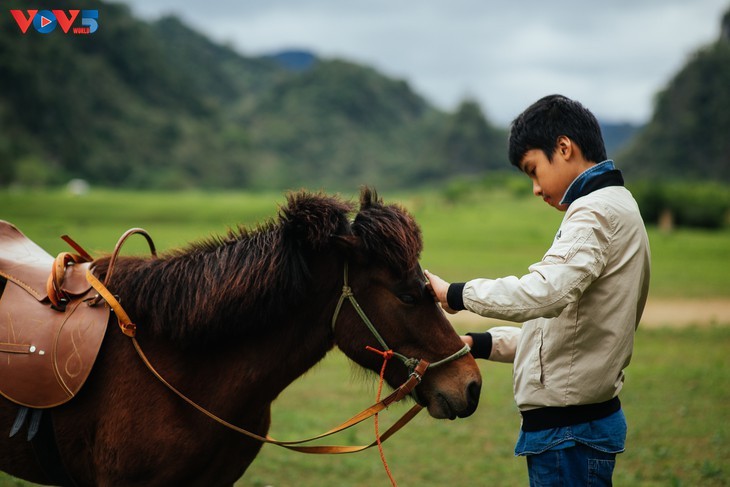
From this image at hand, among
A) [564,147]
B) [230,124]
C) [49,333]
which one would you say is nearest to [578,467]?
[564,147]

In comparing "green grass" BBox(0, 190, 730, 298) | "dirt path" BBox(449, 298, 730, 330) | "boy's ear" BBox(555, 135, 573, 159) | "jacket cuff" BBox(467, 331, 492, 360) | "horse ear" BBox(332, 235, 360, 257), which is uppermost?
"boy's ear" BBox(555, 135, 573, 159)

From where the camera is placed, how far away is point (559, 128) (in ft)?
8.10

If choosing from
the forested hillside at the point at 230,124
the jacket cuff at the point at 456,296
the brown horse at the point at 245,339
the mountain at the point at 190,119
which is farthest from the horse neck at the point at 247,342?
the mountain at the point at 190,119

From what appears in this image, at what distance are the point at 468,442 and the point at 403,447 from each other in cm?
68

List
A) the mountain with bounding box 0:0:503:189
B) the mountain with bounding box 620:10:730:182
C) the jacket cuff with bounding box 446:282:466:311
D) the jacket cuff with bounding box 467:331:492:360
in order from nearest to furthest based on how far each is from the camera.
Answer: the jacket cuff with bounding box 446:282:466:311, the jacket cuff with bounding box 467:331:492:360, the mountain with bounding box 620:10:730:182, the mountain with bounding box 0:0:503:189

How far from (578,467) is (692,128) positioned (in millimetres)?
52932

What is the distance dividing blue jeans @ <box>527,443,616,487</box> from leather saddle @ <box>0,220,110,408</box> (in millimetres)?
1757

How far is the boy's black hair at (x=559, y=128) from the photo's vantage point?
2467mm

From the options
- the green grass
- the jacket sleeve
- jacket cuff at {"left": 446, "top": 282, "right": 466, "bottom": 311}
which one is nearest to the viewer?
the jacket sleeve

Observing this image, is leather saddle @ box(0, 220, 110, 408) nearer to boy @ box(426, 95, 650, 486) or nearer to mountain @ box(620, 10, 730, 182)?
boy @ box(426, 95, 650, 486)

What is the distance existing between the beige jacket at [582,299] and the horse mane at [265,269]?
1.35ft

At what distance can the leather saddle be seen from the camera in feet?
8.70

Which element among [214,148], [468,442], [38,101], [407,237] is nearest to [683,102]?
[214,148]

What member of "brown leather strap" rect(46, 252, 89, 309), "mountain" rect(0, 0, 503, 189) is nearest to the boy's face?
"brown leather strap" rect(46, 252, 89, 309)
